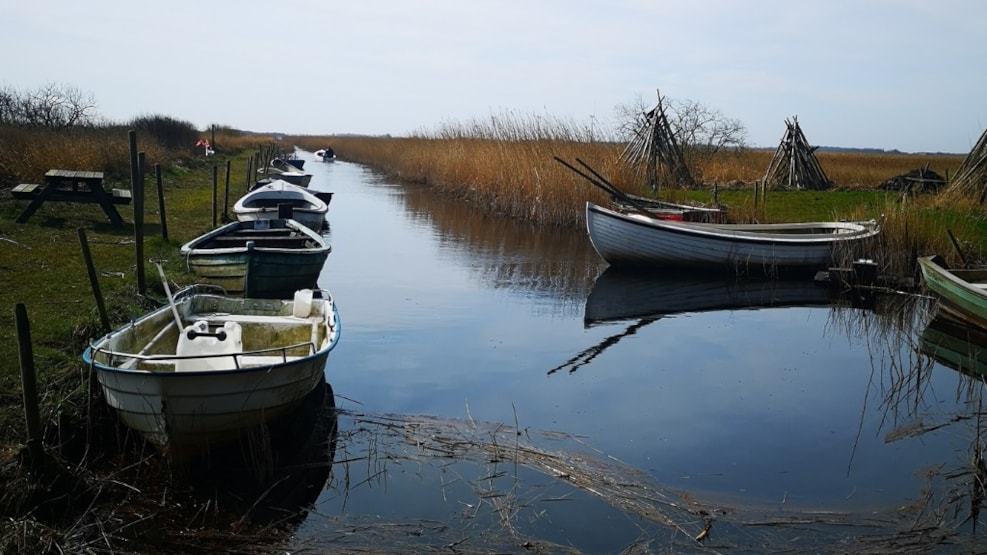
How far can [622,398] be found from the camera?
8805 mm

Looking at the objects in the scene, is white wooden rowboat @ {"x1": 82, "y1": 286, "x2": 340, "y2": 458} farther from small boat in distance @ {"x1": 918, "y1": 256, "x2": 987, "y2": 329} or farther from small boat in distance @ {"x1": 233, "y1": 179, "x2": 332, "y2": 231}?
small boat in distance @ {"x1": 233, "y1": 179, "x2": 332, "y2": 231}

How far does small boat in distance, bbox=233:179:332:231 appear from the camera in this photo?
16688mm

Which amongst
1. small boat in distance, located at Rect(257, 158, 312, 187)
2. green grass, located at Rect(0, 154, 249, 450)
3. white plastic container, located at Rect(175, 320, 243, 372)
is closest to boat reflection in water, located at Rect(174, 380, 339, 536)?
white plastic container, located at Rect(175, 320, 243, 372)

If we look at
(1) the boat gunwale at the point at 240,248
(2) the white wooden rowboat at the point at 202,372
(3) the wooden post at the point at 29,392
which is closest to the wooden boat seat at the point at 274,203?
(1) the boat gunwale at the point at 240,248

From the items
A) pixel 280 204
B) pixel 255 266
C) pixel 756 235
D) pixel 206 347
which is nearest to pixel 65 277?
pixel 255 266

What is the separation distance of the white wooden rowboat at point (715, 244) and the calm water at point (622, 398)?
1.52 ft

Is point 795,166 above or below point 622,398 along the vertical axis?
above

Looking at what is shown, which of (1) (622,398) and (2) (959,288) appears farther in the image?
(2) (959,288)

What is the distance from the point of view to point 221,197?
79.0 ft

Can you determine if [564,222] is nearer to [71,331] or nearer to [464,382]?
[464,382]

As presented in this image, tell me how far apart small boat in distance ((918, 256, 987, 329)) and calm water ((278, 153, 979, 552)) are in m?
0.63

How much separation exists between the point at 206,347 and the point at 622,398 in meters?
4.05

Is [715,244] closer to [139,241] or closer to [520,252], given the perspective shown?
[520,252]

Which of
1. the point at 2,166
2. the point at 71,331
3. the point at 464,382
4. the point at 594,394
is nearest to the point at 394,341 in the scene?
the point at 464,382
